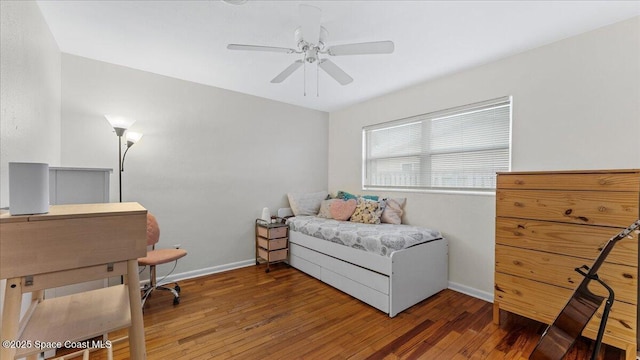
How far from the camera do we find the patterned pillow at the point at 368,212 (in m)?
3.18

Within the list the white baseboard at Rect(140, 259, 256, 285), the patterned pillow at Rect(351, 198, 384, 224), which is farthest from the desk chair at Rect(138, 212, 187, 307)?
the patterned pillow at Rect(351, 198, 384, 224)

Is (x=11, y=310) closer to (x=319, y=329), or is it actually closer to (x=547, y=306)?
(x=319, y=329)

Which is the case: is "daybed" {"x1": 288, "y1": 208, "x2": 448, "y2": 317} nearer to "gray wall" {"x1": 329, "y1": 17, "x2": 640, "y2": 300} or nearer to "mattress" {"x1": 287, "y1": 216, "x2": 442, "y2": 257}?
"mattress" {"x1": 287, "y1": 216, "x2": 442, "y2": 257}

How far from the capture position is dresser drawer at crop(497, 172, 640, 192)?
1.57 meters

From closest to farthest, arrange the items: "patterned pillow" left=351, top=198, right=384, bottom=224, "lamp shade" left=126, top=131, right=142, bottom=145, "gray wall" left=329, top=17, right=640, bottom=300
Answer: "gray wall" left=329, top=17, right=640, bottom=300, "lamp shade" left=126, top=131, right=142, bottom=145, "patterned pillow" left=351, top=198, right=384, bottom=224

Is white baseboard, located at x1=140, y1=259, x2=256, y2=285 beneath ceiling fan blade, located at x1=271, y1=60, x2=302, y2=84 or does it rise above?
beneath

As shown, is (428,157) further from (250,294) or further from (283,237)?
(250,294)

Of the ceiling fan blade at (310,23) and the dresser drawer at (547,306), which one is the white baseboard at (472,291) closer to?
the dresser drawer at (547,306)

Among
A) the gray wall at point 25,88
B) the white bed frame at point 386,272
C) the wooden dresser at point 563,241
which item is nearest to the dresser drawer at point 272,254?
the white bed frame at point 386,272

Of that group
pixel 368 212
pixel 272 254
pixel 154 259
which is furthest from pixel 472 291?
pixel 154 259

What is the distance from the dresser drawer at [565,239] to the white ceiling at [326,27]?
151 centimetres

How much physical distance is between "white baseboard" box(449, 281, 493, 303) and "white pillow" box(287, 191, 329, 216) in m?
2.06

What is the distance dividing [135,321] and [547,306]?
2.58 m

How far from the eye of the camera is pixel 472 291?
8.61 feet
